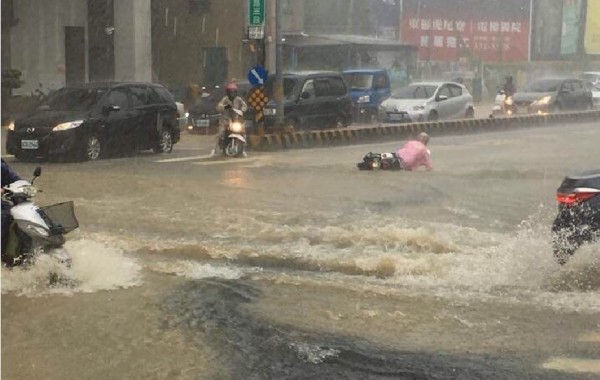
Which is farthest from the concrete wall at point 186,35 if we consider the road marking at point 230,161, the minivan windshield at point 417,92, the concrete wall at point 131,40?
the road marking at point 230,161

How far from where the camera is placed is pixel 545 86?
107ft

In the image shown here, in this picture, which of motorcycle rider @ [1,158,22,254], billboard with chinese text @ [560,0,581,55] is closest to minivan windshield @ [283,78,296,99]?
motorcycle rider @ [1,158,22,254]

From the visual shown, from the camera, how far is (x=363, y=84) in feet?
93.3

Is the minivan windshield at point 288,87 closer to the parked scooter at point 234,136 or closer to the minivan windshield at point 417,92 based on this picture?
the parked scooter at point 234,136

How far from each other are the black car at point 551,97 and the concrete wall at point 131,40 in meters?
12.7

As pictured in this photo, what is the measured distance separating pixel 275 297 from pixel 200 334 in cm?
122

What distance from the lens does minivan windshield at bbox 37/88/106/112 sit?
17156mm

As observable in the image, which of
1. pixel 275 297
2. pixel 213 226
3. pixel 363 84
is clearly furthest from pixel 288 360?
pixel 363 84

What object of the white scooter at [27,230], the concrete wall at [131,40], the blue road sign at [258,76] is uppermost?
the concrete wall at [131,40]

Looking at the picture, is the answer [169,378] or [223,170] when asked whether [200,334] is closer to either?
[169,378]

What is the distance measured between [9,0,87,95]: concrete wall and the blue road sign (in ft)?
30.7

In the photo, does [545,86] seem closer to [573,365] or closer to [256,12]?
[256,12]

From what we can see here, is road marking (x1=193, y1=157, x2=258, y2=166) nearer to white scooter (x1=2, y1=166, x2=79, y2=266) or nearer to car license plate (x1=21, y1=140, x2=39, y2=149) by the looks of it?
car license plate (x1=21, y1=140, x2=39, y2=149)

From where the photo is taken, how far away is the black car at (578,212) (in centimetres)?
690
